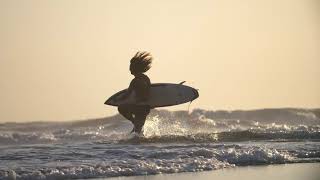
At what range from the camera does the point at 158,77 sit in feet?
28.7

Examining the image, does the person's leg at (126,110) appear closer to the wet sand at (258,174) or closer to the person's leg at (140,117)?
the person's leg at (140,117)

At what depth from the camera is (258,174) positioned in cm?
588

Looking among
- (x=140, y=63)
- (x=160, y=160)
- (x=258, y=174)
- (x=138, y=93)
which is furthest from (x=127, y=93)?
(x=258, y=174)

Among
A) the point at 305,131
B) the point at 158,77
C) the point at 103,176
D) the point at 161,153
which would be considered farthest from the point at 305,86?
the point at 103,176

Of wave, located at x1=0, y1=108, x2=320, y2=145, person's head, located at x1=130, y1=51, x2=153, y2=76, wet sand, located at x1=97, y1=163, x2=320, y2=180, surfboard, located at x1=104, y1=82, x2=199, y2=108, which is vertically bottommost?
wet sand, located at x1=97, y1=163, x2=320, y2=180

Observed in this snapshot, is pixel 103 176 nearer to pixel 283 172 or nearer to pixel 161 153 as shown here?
pixel 161 153

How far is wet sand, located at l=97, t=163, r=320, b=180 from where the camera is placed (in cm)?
564

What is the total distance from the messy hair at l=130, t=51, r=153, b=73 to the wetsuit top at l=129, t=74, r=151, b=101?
0.15 m

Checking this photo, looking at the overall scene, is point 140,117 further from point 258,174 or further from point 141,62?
point 258,174

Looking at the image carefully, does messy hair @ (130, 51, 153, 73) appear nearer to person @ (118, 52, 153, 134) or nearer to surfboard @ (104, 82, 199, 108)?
person @ (118, 52, 153, 134)

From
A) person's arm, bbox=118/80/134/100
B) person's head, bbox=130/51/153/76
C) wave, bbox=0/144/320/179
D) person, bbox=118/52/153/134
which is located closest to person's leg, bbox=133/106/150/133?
person, bbox=118/52/153/134

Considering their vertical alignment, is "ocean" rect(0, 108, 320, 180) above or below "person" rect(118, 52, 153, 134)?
below

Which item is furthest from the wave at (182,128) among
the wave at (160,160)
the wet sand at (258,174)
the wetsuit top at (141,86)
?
the wet sand at (258,174)

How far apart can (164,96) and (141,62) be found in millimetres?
1081
